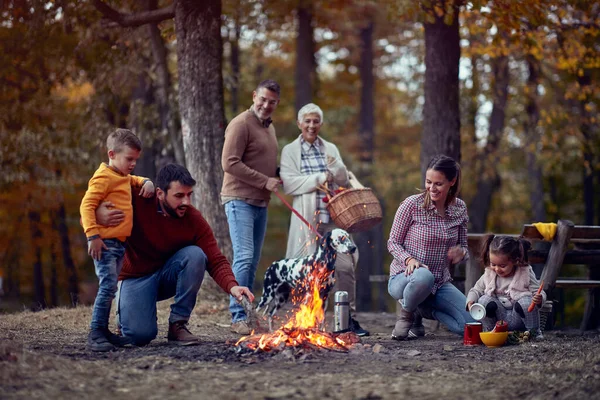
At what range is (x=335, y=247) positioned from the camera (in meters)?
7.58

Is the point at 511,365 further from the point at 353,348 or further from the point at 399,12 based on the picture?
the point at 399,12

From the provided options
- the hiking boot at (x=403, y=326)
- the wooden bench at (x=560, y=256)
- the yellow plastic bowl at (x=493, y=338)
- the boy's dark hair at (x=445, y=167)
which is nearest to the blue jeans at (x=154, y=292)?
the hiking boot at (x=403, y=326)

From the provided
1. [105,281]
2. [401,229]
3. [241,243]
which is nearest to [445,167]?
[401,229]

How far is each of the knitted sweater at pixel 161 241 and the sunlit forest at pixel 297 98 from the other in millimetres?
3166

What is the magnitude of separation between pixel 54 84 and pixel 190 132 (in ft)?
26.4

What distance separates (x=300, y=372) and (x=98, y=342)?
1786 mm

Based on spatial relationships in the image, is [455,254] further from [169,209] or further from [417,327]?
[169,209]

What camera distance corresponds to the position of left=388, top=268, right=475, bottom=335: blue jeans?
7016 millimetres

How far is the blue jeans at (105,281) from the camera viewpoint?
606 cm

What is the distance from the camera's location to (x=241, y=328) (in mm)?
7496

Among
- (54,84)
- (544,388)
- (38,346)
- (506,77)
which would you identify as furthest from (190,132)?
(506,77)

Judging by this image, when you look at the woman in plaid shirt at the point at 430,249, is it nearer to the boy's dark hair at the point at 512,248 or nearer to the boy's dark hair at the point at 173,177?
the boy's dark hair at the point at 512,248

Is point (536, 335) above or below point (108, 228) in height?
below

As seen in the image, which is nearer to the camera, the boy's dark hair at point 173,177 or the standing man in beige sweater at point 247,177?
the boy's dark hair at point 173,177
